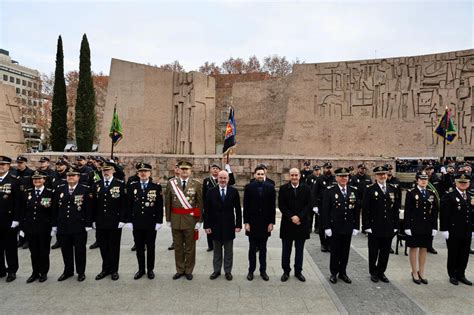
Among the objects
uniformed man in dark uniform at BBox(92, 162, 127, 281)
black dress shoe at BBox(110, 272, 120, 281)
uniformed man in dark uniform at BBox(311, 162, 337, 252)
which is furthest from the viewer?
uniformed man in dark uniform at BBox(311, 162, 337, 252)

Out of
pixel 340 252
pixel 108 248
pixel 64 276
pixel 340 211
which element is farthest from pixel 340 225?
Result: pixel 64 276

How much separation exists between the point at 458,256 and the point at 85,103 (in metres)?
27.2

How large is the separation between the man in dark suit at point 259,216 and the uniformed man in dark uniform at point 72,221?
7.51 feet

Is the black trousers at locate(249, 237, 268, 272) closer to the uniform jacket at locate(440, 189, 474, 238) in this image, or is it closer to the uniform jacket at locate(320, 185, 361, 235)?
the uniform jacket at locate(320, 185, 361, 235)

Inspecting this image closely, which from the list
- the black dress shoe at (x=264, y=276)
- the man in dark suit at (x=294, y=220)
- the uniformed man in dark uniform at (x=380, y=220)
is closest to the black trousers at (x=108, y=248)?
the black dress shoe at (x=264, y=276)

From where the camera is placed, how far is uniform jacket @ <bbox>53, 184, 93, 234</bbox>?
14.3 ft

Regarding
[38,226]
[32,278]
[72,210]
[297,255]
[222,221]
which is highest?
[72,210]

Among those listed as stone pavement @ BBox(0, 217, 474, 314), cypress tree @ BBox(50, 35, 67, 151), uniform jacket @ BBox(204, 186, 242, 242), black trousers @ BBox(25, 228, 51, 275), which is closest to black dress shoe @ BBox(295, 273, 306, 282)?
stone pavement @ BBox(0, 217, 474, 314)

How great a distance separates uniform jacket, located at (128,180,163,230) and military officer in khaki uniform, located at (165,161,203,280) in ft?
0.52

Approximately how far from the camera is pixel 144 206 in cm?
456

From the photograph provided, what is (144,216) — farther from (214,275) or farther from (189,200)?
(214,275)

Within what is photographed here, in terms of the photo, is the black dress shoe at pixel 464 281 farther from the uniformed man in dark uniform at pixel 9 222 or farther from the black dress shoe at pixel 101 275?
the uniformed man in dark uniform at pixel 9 222

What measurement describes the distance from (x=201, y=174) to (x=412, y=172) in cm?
1087

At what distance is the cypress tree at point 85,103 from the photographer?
25312mm
